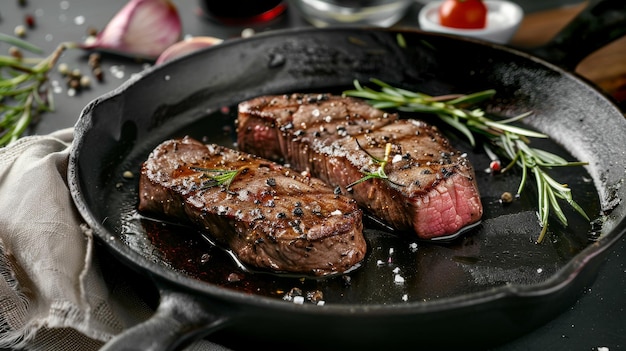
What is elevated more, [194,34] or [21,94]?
[21,94]

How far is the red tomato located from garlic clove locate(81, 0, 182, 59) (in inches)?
65.8

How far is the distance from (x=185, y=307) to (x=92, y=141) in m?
1.18

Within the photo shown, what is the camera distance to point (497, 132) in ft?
10.3

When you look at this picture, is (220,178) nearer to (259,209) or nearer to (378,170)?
(259,209)

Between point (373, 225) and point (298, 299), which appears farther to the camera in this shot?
point (373, 225)

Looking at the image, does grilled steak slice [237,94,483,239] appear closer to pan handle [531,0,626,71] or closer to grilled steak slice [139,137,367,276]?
grilled steak slice [139,137,367,276]

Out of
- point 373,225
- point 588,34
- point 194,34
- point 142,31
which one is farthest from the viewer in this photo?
point 194,34

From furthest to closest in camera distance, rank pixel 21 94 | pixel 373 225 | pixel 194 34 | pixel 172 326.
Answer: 1. pixel 194 34
2. pixel 21 94
3. pixel 373 225
4. pixel 172 326

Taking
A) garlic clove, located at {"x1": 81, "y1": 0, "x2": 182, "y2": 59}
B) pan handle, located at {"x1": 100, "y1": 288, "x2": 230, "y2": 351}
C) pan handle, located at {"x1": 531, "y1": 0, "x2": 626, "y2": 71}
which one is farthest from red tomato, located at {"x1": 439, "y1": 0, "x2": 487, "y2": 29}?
pan handle, located at {"x1": 100, "y1": 288, "x2": 230, "y2": 351}

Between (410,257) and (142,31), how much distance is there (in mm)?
2511

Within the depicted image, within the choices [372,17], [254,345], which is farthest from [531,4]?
[254,345]

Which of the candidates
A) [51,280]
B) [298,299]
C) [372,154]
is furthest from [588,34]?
[51,280]

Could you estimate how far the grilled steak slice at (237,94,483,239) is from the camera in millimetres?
2625

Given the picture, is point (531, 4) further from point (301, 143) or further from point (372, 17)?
point (301, 143)
